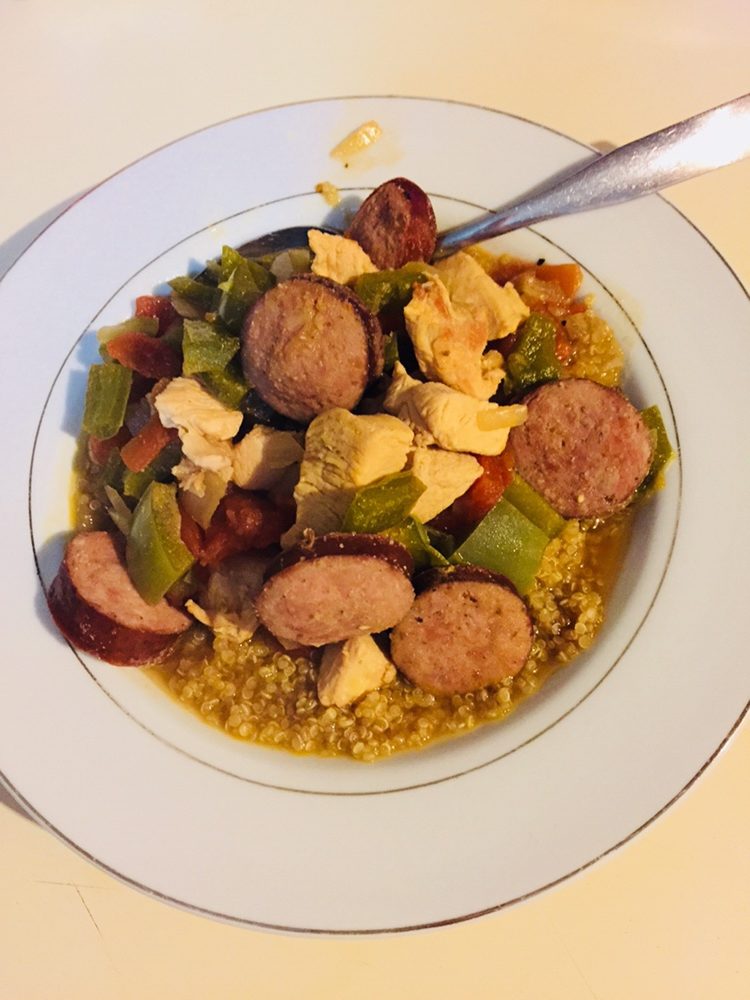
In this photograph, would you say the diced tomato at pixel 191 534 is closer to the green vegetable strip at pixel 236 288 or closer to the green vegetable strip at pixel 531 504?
the green vegetable strip at pixel 236 288

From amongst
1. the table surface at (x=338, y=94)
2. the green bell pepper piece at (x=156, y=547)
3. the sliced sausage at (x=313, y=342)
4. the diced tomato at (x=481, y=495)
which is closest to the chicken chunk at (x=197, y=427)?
the green bell pepper piece at (x=156, y=547)

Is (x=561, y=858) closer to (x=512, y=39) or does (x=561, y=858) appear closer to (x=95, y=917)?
(x=95, y=917)

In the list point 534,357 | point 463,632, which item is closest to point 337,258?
point 534,357

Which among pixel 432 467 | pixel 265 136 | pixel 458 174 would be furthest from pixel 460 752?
pixel 265 136

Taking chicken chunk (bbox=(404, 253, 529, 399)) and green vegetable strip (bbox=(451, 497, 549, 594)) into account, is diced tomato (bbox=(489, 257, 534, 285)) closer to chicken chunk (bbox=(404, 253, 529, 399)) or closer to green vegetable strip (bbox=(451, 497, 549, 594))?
chicken chunk (bbox=(404, 253, 529, 399))

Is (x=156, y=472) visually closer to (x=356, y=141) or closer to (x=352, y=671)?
(x=352, y=671)
